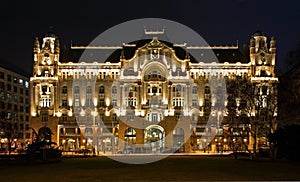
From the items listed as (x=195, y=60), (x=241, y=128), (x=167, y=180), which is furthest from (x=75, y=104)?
(x=167, y=180)

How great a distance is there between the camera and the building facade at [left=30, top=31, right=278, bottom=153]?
404 ft

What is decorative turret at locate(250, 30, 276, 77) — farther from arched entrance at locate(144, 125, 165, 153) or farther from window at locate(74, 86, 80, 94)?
window at locate(74, 86, 80, 94)

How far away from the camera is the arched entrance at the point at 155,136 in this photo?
123062 mm

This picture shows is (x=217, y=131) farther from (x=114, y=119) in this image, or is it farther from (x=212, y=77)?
(x=114, y=119)

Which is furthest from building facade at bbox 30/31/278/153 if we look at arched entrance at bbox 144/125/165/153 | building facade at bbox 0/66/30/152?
building facade at bbox 0/66/30/152

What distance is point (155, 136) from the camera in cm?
12650

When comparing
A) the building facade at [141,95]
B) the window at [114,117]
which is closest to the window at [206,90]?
the building facade at [141,95]

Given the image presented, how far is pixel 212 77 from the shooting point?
419 ft

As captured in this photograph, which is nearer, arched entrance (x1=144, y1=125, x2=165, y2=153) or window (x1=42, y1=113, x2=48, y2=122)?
arched entrance (x1=144, y1=125, x2=165, y2=153)

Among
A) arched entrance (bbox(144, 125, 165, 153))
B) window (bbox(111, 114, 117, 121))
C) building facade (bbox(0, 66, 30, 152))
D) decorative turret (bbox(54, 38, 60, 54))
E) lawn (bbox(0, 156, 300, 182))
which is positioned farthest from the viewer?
building facade (bbox(0, 66, 30, 152))

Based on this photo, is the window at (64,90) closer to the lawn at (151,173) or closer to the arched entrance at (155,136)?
the arched entrance at (155,136)

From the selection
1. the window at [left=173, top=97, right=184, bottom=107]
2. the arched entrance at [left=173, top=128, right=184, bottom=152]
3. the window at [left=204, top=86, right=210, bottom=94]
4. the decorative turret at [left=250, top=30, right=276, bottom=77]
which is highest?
the decorative turret at [left=250, top=30, right=276, bottom=77]

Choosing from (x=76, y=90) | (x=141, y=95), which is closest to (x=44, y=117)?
(x=76, y=90)

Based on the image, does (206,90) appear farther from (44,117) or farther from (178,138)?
(44,117)
